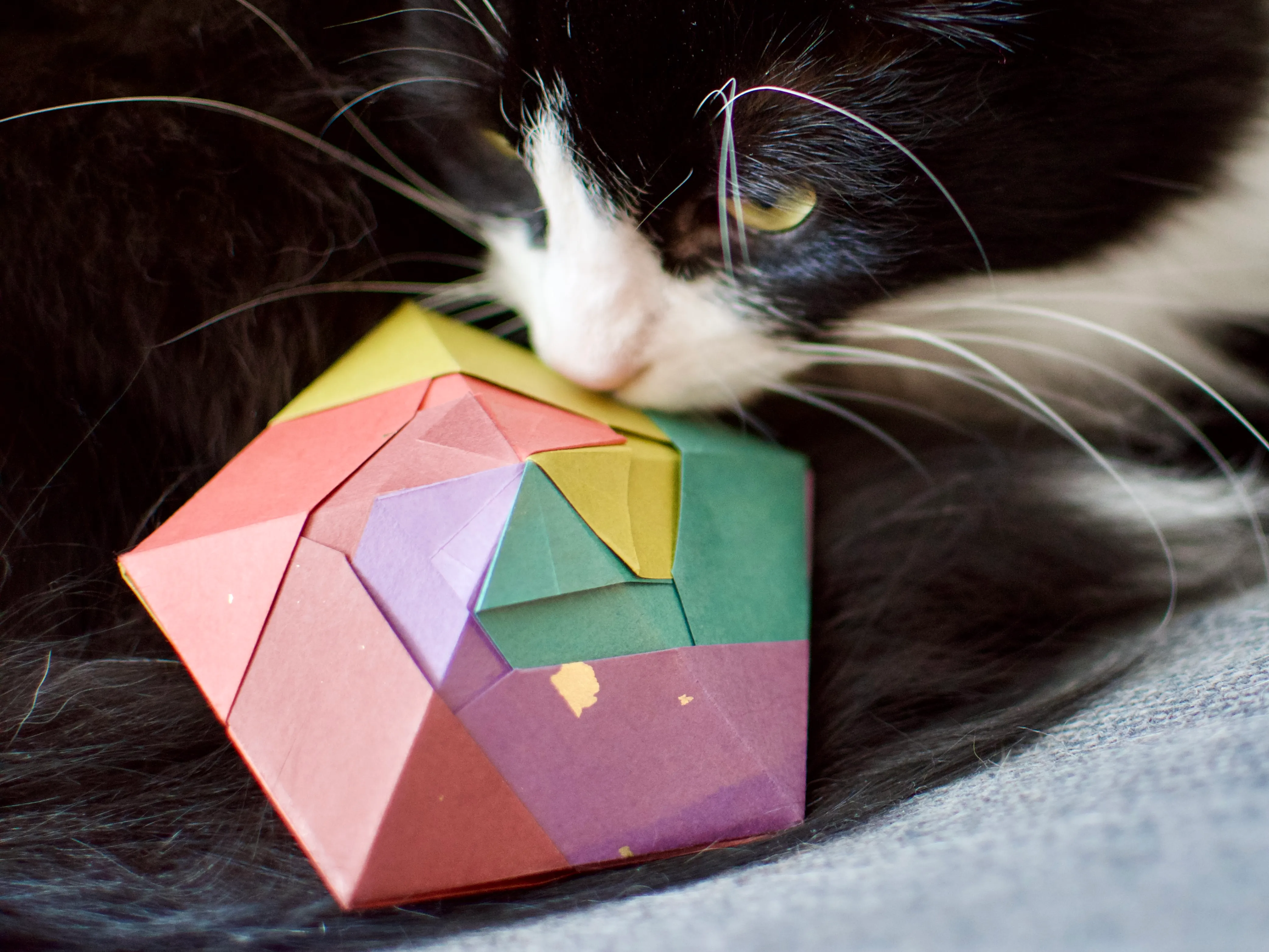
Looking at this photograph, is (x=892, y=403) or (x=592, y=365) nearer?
(x=592, y=365)

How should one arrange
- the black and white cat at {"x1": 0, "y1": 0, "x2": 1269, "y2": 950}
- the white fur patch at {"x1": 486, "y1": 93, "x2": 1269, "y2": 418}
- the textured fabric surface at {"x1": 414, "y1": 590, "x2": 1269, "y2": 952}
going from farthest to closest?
1. the white fur patch at {"x1": 486, "y1": 93, "x2": 1269, "y2": 418}
2. the black and white cat at {"x1": 0, "y1": 0, "x2": 1269, "y2": 950}
3. the textured fabric surface at {"x1": 414, "y1": 590, "x2": 1269, "y2": 952}

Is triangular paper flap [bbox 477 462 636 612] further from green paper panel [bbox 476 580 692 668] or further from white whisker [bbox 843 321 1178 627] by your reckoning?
white whisker [bbox 843 321 1178 627]

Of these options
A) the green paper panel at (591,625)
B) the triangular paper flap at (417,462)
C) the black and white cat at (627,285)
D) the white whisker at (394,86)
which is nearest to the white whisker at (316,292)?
the black and white cat at (627,285)

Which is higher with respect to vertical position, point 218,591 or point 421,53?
point 421,53

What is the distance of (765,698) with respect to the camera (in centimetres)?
46

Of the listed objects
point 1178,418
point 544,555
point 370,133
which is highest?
point 370,133

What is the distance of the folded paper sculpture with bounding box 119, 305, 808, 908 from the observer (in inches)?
15.4

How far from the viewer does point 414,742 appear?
38cm

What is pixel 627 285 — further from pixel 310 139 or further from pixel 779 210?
pixel 310 139

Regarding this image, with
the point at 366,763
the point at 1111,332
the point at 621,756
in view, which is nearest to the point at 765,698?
the point at 621,756

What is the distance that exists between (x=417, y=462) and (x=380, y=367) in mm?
131

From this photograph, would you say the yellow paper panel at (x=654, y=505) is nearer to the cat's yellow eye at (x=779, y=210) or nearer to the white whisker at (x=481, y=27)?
the cat's yellow eye at (x=779, y=210)

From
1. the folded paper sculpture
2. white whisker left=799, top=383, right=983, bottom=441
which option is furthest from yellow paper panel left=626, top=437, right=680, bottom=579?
white whisker left=799, top=383, right=983, bottom=441

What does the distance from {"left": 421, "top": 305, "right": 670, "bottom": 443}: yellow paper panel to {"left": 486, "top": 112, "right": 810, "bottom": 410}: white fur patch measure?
14 millimetres
